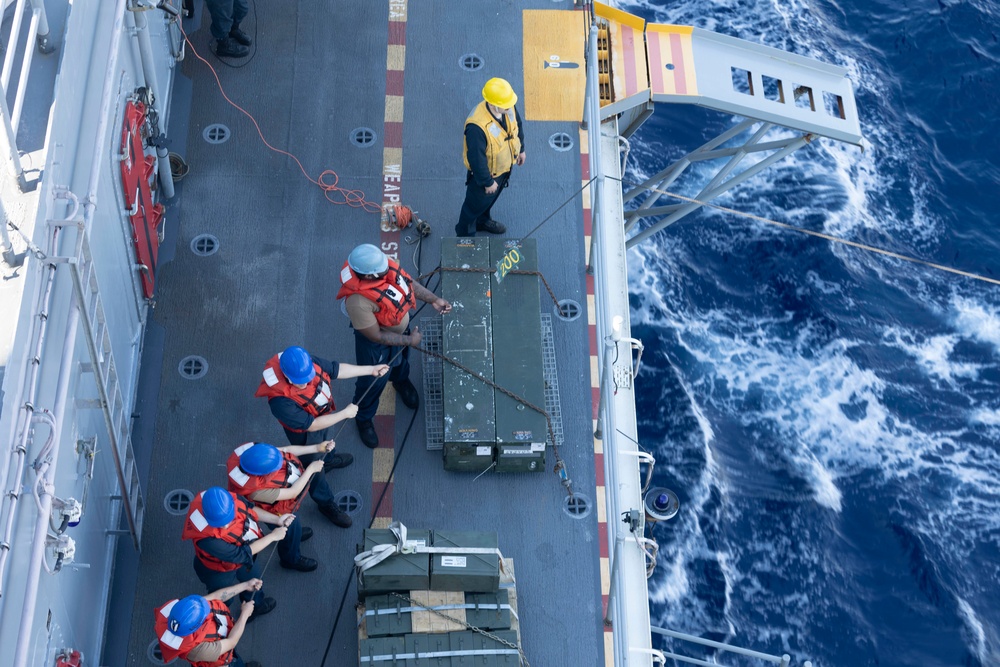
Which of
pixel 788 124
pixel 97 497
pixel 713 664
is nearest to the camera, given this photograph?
pixel 97 497

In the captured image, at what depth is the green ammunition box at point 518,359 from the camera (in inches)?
396

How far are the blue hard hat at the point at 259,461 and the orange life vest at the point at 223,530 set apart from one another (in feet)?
0.80

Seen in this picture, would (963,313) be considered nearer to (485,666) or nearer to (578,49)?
(578,49)

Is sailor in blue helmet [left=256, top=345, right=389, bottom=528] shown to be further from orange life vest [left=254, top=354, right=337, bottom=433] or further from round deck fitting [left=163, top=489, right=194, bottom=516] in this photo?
round deck fitting [left=163, top=489, right=194, bottom=516]

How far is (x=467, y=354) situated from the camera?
10.3 m

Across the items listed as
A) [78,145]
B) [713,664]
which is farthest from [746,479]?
[78,145]

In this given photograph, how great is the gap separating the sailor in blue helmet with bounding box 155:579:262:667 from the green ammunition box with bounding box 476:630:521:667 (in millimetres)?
1931

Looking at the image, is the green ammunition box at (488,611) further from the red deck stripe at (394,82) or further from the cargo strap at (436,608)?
the red deck stripe at (394,82)

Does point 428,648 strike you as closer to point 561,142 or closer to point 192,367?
point 192,367

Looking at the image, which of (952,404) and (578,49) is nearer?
(578,49)

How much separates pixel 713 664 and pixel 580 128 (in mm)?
6096

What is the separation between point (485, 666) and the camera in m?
8.91

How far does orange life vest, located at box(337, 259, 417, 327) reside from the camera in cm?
955

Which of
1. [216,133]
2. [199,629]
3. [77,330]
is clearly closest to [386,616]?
[199,629]
